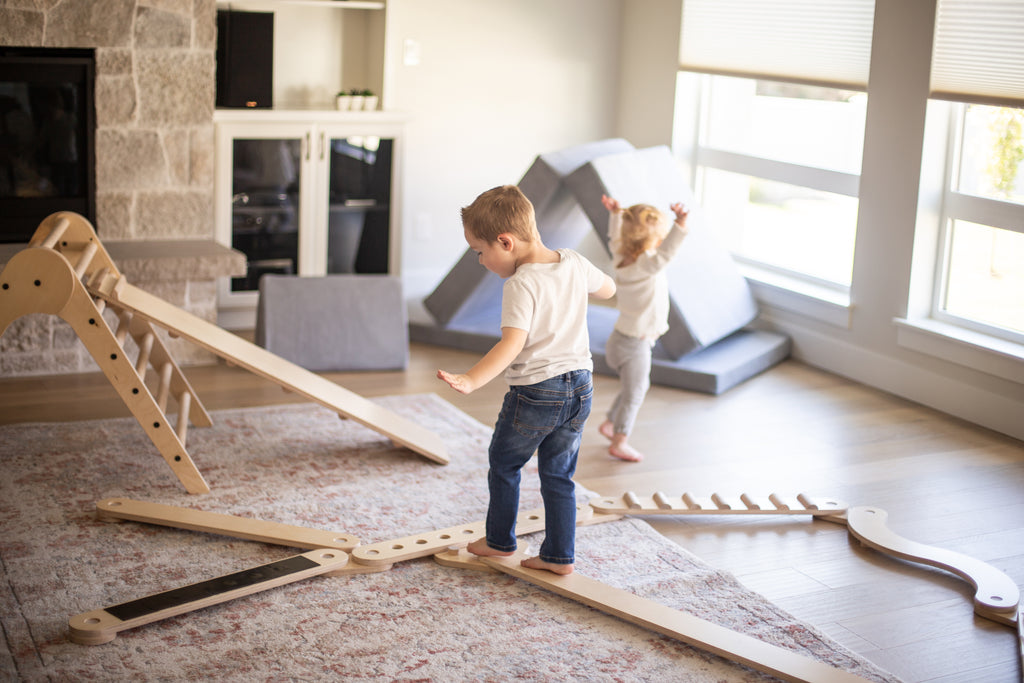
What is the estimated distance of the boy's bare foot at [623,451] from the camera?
3373mm

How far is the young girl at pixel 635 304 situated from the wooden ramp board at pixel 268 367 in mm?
607

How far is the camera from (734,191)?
526cm

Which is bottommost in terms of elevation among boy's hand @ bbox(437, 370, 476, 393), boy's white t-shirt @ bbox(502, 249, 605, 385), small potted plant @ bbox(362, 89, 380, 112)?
boy's hand @ bbox(437, 370, 476, 393)

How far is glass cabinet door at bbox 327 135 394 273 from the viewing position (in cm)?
486

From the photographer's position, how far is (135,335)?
329cm

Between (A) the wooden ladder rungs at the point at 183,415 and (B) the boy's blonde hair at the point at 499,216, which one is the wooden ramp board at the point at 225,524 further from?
(B) the boy's blonde hair at the point at 499,216

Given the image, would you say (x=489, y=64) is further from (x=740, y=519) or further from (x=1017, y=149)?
(x=740, y=519)

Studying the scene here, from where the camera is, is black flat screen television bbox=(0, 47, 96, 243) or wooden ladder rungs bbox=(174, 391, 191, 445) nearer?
wooden ladder rungs bbox=(174, 391, 191, 445)

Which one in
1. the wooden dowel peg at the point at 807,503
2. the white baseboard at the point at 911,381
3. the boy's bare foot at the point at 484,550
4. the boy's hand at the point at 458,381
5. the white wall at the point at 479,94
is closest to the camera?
the boy's hand at the point at 458,381

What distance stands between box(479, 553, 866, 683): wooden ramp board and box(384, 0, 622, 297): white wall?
116 inches

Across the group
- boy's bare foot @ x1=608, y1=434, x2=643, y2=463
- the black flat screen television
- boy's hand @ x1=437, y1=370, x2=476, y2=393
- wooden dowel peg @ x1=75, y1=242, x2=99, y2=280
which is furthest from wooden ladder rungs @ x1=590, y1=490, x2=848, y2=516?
the black flat screen television

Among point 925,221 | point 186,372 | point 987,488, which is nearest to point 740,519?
point 987,488

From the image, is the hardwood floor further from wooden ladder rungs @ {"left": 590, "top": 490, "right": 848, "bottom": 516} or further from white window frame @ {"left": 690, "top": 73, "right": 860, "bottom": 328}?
white window frame @ {"left": 690, "top": 73, "right": 860, "bottom": 328}

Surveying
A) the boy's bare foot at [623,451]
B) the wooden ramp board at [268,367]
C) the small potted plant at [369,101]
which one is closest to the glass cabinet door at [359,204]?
the small potted plant at [369,101]
